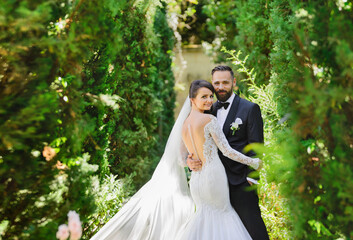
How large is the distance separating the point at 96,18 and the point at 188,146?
200 centimetres

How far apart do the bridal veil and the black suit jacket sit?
54cm

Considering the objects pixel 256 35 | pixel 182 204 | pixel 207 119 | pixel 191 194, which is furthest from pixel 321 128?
pixel 256 35

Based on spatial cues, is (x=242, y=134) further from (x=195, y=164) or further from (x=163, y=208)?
(x=163, y=208)

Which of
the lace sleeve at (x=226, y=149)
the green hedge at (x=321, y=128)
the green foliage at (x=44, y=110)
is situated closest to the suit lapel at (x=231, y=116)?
the lace sleeve at (x=226, y=149)

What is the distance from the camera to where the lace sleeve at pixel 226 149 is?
3551mm

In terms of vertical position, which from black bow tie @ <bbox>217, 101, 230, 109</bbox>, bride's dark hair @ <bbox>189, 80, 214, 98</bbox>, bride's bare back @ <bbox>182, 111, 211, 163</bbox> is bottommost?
bride's bare back @ <bbox>182, 111, 211, 163</bbox>

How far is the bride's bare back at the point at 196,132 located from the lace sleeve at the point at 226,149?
82 mm

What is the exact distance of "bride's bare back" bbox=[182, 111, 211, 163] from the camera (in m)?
3.66

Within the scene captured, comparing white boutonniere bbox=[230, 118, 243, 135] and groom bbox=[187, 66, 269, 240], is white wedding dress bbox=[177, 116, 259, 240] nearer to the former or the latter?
groom bbox=[187, 66, 269, 240]

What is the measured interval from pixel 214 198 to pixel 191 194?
0.41m

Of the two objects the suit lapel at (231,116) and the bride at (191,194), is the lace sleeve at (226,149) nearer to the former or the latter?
the bride at (191,194)

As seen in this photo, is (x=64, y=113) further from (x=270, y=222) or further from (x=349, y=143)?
(x=270, y=222)

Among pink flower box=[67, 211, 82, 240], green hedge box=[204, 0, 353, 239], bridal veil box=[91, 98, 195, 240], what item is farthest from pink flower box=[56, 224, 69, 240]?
bridal veil box=[91, 98, 195, 240]

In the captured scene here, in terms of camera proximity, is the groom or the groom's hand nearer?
the groom
